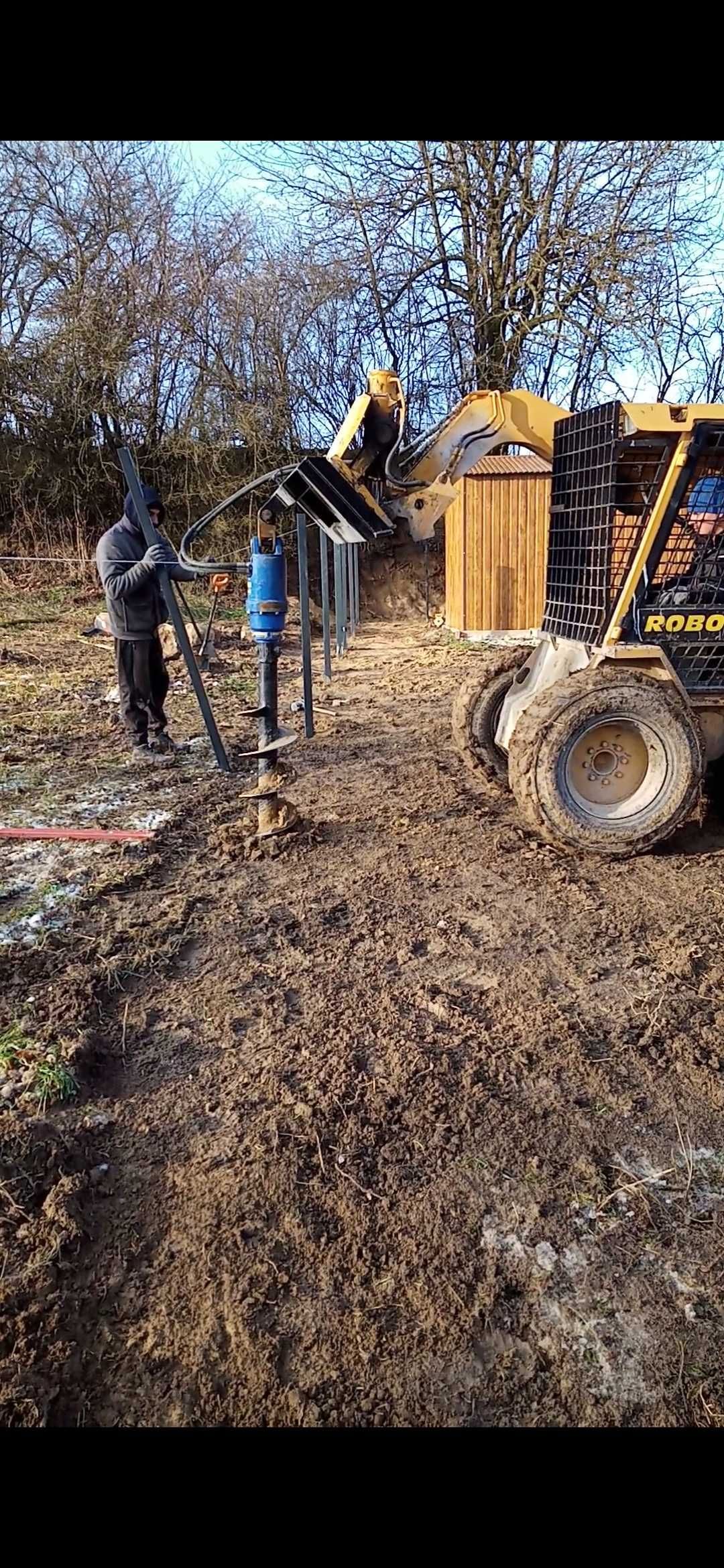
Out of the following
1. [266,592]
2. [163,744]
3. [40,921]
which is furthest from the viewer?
[163,744]

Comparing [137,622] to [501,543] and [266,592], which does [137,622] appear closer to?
[266,592]

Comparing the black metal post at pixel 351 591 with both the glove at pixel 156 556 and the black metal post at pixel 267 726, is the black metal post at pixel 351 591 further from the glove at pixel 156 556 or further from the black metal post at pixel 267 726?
the black metal post at pixel 267 726

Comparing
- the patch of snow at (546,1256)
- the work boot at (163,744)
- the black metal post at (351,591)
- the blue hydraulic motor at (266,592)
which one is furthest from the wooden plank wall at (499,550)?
the patch of snow at (546,1256)

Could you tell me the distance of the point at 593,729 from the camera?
4.66 m

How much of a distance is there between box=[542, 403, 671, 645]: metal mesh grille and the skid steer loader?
0.04 feet

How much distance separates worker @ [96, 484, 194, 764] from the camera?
248 inches

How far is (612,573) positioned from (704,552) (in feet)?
1.66

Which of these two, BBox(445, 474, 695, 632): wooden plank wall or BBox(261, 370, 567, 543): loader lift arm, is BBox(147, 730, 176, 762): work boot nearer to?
BBox(261, 370, 567, 543): loader lift arm

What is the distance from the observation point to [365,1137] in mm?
2525

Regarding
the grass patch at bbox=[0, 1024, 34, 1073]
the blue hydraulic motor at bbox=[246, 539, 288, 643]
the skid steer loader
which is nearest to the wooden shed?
the skid steer loader

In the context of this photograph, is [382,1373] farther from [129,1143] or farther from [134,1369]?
[129,1143]

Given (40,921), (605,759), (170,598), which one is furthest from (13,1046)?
(170,598)

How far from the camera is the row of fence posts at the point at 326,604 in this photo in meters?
6.96

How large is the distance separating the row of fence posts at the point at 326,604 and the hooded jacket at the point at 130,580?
113 cm
